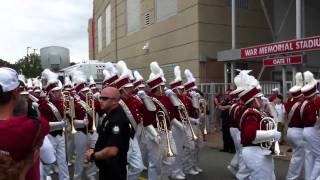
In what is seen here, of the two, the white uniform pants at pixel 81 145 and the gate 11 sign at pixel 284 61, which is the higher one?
the gate 11 sign at pixel 284 61

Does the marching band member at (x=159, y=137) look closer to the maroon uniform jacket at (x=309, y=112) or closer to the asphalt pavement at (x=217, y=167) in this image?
the asphalt pavement at (x=217, y=167)

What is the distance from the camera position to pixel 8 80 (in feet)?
9.84

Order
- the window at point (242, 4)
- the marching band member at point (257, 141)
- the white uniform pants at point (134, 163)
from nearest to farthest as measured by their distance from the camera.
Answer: the marching band member at point (257, 141) → the white uniform pants at point (134, 163) → the window at point (242, 4)

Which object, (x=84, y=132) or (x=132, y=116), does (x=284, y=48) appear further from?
(x=132, y=116)

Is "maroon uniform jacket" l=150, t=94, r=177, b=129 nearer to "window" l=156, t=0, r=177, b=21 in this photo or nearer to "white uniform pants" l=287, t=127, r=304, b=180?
"white uniform pants" l=287, t=127, r=304, b=180

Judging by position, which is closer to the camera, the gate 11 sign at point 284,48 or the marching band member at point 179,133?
the marching band member at point 179,133

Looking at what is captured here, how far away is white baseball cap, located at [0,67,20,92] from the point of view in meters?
2.97

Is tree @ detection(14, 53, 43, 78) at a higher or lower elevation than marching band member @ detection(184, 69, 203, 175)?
higher

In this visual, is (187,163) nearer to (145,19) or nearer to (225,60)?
(225,60)

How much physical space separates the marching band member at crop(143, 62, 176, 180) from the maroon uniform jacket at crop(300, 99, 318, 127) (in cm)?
239

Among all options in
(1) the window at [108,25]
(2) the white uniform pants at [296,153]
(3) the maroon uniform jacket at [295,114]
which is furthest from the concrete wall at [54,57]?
(2) the white uniform pants at [296,153]

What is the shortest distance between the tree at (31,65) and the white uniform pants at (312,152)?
50.6 metres

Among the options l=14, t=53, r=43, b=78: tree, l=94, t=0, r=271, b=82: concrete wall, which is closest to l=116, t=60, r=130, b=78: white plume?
l=94, t=0, r=271, b=82: concrete wall

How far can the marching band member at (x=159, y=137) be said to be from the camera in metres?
8.88
